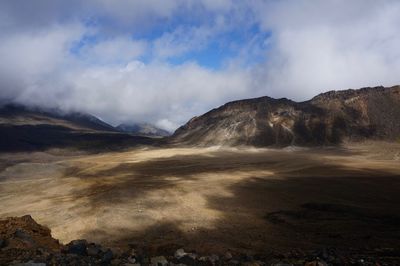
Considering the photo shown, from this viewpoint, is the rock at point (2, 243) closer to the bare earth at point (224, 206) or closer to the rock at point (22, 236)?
the rock at point (22, 236)

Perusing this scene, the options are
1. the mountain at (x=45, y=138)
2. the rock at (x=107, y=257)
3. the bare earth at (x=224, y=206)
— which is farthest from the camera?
the mountain at (x=45, y=138)

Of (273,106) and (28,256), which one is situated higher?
Answer: (273,106)

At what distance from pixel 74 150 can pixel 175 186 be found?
59381 mm

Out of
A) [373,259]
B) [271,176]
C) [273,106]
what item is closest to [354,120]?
[273,106]

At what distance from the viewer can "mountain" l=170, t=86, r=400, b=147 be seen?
79.6 meters

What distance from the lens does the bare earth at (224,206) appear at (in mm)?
19562

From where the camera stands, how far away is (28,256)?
9.97 metres

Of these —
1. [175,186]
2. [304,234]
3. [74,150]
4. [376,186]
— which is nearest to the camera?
[304,234]

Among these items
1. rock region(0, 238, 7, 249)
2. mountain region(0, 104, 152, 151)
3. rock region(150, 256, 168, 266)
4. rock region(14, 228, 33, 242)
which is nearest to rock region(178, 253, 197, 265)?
rock region(150, 256, 168, 266)

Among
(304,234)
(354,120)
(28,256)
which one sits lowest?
(304,234)

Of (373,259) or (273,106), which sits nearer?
(373,259)

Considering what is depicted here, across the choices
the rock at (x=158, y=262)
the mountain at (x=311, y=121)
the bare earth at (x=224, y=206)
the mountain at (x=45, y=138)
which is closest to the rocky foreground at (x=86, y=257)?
the rock at (x=158, y=262)

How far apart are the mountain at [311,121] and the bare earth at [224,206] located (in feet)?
102

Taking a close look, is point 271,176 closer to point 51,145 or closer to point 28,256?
point 28,256
